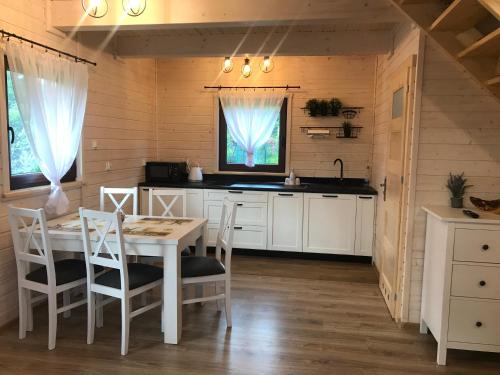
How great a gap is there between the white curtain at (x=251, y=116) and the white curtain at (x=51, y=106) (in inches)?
79.8

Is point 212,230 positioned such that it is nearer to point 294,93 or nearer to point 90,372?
point 294,93

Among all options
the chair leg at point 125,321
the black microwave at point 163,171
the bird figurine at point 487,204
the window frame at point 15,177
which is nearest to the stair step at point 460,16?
the bird figurine at point 487,204

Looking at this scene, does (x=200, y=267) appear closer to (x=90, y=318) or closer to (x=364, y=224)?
(x=90, y=318)

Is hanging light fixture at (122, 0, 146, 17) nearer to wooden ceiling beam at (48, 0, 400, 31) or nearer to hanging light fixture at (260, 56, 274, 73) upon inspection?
wooden ceiling beam at (48, 0, 400, 31)

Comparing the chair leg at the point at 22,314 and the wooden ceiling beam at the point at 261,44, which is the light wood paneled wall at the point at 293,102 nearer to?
the wooden ceiling beam at the point at 261,44

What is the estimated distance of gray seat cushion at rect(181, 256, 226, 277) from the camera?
2.81 metres

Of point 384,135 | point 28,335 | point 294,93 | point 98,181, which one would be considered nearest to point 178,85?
point 294,93

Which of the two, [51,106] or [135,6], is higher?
[135,6]

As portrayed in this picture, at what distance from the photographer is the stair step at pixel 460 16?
6.61 feet

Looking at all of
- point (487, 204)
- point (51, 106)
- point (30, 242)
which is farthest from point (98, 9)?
point (487, 204)

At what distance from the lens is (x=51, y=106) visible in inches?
123

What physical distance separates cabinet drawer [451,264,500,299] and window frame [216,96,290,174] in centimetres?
300

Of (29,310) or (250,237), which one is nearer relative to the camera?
(29,310)

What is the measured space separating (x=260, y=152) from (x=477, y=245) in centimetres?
→ 325
